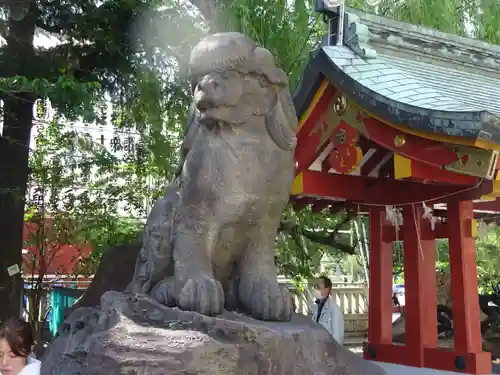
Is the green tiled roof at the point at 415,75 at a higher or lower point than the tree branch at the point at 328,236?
higher

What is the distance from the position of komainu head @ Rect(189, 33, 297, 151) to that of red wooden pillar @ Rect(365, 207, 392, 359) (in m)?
2.86

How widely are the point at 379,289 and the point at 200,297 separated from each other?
3.17 meters

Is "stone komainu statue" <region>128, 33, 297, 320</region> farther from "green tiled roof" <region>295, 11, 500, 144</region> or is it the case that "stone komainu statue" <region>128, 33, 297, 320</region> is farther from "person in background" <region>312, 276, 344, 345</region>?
"person in background" <region>312, 276, 344, 345</region>

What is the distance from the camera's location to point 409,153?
3936mm

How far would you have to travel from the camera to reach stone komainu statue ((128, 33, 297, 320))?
2.66 m

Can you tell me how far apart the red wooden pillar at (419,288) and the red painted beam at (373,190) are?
183 mm

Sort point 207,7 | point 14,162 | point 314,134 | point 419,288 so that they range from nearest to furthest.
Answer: point 314,134, point 419,288, point 207,7, point 14,162

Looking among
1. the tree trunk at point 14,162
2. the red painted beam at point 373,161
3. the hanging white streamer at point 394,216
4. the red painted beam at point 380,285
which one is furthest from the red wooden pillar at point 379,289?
the tree trunk at point 14,162

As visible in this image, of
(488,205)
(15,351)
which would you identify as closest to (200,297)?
(15,351)

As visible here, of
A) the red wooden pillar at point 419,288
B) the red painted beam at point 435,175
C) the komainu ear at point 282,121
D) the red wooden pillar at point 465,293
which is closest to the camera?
the komainu ear at point 282,121

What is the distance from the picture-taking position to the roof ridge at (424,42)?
513 cm

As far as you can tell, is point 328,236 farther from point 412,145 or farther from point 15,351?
point 15,351

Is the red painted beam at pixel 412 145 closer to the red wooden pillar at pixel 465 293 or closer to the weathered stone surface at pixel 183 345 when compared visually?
the red wooden pillar at pixel 465 293

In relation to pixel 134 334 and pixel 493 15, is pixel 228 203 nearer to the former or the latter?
pixel 134 334
